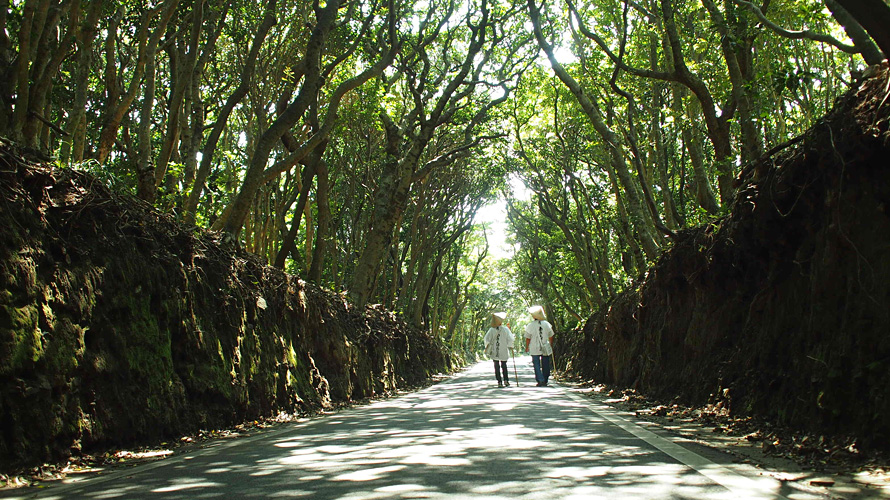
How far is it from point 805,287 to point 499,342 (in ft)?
36.4

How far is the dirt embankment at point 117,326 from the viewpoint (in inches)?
195

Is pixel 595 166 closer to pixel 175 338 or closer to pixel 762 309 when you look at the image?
pixel 762 309

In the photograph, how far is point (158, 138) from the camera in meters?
19.5

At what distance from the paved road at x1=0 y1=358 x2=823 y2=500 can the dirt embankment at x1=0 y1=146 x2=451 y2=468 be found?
0.59m

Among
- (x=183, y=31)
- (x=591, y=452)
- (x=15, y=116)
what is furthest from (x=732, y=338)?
(x=183, y=31)

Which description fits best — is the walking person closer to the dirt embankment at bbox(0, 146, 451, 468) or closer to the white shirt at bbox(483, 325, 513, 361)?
the white shirt at bbox(483, 325, 513, 361)

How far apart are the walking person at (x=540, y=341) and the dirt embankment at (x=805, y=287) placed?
229 inches

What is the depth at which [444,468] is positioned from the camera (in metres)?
4.97

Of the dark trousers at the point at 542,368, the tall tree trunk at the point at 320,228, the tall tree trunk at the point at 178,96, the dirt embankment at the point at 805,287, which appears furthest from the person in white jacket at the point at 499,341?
the tall tree trunk at the point at 178,96

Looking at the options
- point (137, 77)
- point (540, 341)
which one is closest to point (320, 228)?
point (540, 341)

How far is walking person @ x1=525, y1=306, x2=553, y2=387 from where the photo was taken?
16.6 meters

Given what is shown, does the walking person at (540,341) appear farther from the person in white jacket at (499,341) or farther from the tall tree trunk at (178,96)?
the tall tree trunk at (178,96)

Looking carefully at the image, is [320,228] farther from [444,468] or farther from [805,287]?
[444,468]

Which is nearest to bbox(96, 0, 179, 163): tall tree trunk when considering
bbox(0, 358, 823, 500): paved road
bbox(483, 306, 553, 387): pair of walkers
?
bbox(0, 358, 823, 500): paved road
